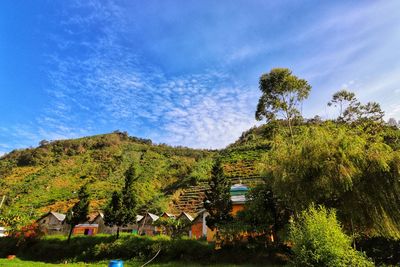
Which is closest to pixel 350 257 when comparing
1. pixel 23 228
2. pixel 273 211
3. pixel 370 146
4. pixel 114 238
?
pixel 370 146

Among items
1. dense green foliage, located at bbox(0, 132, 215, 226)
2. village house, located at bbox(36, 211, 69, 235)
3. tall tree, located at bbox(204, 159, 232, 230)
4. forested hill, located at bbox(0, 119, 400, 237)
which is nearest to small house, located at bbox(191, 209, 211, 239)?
forested hill, located at bbox(0, 119, 400, 237)

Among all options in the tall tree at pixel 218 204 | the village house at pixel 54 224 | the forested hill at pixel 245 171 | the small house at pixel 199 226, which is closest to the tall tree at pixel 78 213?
the forested hill at pixel 245 171

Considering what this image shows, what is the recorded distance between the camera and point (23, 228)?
32.4 metres

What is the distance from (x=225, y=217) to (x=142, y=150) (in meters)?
90.3

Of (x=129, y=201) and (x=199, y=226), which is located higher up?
(x=129, y=201)

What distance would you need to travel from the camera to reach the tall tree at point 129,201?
27.8 meters

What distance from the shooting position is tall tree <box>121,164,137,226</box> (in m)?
27.8

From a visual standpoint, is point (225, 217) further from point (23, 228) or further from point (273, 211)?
point (23, 228)

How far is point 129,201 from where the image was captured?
2866 cm

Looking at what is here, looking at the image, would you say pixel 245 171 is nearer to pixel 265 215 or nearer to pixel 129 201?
pixel 129 201

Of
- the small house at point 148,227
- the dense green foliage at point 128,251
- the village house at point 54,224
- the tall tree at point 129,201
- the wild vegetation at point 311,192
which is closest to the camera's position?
the wild vegetation at point 311,192

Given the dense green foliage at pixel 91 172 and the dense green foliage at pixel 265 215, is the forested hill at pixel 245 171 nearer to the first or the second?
the dense green foliage at pixel 91 172

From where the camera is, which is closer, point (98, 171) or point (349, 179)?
point (349, 179)

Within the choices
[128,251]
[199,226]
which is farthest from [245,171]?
[128,251]
